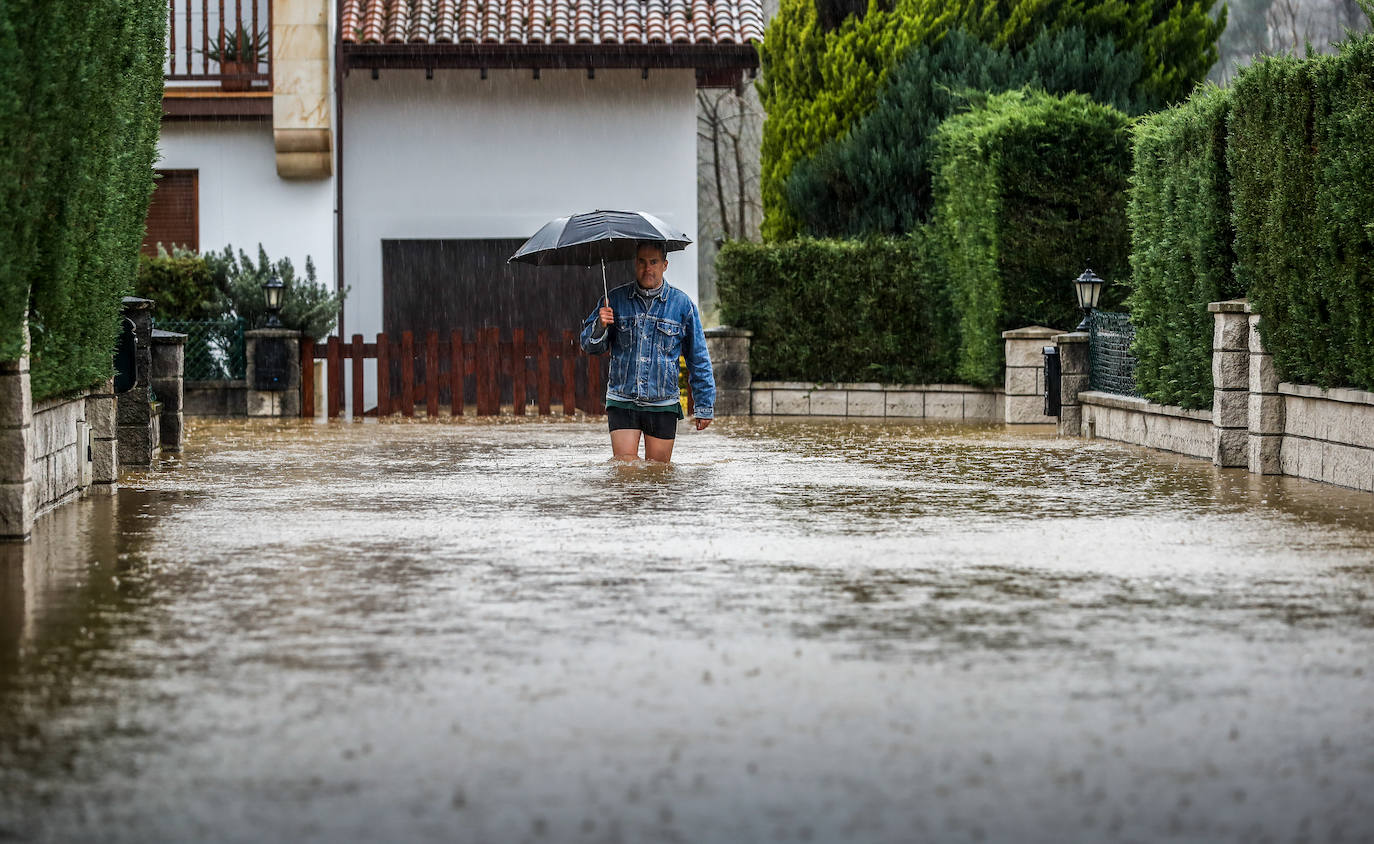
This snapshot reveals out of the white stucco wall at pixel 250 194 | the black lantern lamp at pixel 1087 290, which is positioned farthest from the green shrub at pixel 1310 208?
the white stucco wall at pixel 250 194

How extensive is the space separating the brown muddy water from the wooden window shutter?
14781mm

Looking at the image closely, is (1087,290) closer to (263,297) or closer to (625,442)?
(625,442)

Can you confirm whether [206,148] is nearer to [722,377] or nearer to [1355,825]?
[722,377]

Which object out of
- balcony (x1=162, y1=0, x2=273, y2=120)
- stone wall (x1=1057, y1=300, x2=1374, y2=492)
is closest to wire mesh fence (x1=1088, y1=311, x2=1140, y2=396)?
stone wall (x1=1057, y1=300, x2=1374, y2=492)

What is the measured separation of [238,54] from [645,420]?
1322 centimetres

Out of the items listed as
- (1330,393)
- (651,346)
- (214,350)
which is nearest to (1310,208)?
(1330,393)

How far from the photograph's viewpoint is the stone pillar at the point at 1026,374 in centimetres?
2034

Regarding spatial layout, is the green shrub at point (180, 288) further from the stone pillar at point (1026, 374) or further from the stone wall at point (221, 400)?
the stone pillar at point (1026, 374)

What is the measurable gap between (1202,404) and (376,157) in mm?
13714

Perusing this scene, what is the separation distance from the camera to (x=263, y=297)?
22641 millimetres

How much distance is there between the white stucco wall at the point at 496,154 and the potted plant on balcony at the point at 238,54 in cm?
135

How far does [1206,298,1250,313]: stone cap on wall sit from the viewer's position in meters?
13.3

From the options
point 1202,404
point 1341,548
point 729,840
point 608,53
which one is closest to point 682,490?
point 1341,548

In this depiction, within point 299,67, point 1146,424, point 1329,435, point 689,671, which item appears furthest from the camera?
point 299,67
